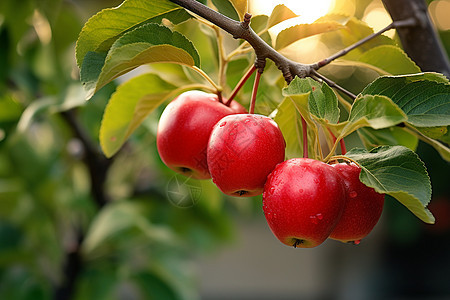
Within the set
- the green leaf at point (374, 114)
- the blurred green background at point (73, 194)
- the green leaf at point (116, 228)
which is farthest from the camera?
the green leaf at point (116, 228)

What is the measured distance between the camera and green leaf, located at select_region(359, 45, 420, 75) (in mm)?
479

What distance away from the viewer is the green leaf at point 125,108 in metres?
0.51

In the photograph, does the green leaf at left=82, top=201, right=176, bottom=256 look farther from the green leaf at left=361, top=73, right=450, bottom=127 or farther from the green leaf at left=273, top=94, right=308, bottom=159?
the green leaf at left=361, top=73, right=450, bottom=127

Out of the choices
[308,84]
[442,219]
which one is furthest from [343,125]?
[442,219]

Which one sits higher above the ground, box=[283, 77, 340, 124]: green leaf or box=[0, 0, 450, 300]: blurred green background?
box=[283, 77, 340, 124]: green leaf

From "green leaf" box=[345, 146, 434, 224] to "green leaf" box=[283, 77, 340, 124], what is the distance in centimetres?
4

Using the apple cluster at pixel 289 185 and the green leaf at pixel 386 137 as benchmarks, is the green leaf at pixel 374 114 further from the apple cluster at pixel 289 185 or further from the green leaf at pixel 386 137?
the green leaf at pixel 386 137

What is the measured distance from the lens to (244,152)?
383 millimetres

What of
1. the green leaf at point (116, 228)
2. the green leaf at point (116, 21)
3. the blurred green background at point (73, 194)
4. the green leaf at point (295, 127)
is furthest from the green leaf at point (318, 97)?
the green leaf at point (116, 228)

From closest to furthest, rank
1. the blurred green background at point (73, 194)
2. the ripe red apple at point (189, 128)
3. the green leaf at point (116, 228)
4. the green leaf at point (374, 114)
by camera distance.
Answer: the green leaf at point (374, 114) → the ripe red apple at point (189, 128) → the blurred green background at point (73, 194) → the green leaf at point (116, 228)

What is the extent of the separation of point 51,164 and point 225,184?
791mm

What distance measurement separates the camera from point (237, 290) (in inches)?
172

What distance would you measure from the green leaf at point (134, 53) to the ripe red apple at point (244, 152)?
73mm

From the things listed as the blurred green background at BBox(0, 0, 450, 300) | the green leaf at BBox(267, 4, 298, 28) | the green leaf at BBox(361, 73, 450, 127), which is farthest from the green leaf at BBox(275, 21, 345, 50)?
the blurred green background at BBox(0, 0, 450, 300)
